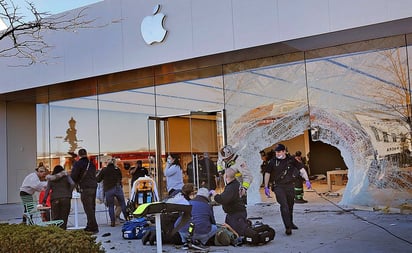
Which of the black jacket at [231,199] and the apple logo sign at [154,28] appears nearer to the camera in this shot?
the black jacket at [231,199]

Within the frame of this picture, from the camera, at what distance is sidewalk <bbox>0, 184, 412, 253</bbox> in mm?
7324

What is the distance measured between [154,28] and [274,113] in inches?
139

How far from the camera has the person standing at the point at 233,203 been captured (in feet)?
25.3

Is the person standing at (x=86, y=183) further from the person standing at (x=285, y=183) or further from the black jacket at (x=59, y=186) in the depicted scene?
the person standing at (x=285, y=183)

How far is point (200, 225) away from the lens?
7590 mm

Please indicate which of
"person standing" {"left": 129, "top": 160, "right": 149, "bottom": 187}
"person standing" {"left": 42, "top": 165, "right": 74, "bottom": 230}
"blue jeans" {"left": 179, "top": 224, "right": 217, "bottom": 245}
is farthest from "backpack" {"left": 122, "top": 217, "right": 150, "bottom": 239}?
"person standing" {"left": 129, "top": 160, "right": 149, "bottom": 187}

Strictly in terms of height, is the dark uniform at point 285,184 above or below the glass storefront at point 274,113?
below

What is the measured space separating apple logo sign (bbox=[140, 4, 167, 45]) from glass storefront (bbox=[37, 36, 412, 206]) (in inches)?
67.7

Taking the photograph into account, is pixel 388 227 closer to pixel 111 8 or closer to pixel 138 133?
pixel 138 133

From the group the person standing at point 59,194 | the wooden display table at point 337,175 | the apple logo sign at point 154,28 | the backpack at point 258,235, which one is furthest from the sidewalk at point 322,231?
the apple logo sign at point 154,28

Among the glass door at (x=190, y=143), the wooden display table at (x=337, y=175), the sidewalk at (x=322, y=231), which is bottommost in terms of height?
the sidewalk at (x=322, y=231)

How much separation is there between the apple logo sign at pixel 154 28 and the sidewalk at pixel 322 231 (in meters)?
4.40

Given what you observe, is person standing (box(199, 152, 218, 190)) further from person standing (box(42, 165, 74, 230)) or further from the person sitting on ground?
the person sitting on ground

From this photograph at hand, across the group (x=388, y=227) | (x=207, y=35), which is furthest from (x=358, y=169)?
(x=207, y=35)
